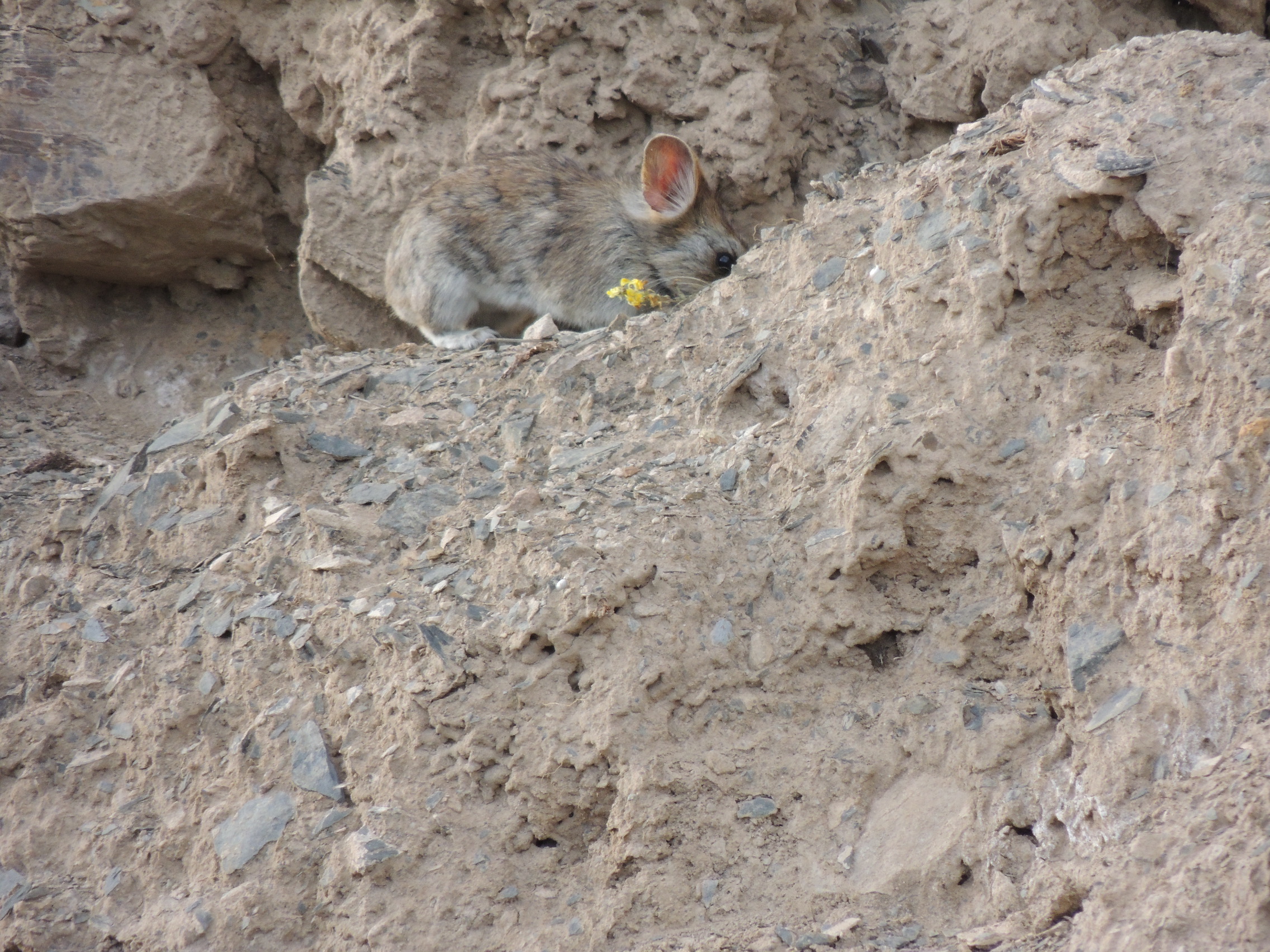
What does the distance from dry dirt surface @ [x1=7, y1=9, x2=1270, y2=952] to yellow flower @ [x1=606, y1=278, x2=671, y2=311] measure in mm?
1004

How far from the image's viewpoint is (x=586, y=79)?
5762mm

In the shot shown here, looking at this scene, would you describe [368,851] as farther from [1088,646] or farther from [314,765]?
[1088,646]

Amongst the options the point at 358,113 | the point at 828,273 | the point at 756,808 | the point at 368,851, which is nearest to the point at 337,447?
the point at 368,851

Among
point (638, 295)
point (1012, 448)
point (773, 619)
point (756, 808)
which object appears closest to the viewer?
point (756, 808)

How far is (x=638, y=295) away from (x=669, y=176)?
87 centimetres

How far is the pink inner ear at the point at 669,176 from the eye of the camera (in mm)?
5555

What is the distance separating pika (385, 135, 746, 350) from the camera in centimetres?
584

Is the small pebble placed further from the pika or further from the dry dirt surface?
the pika

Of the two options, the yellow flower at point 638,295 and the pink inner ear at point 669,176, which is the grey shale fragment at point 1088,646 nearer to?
the yellow flower at point 638,295

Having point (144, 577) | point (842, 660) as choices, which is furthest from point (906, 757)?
point (144, 577)

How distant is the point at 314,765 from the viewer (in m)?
3.09

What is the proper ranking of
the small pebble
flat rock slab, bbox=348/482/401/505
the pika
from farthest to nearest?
1. the pika
2. flat rock slab, bbox=348/482/401/505
3. the small pebble

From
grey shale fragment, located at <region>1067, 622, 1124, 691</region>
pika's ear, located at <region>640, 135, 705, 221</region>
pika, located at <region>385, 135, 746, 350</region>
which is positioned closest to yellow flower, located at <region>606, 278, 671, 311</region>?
pika, located at <region>385, 135, 746, 350</region>

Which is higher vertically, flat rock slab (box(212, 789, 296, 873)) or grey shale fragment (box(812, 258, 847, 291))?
grey shale fragment (box(812, 258, 847, 291))
